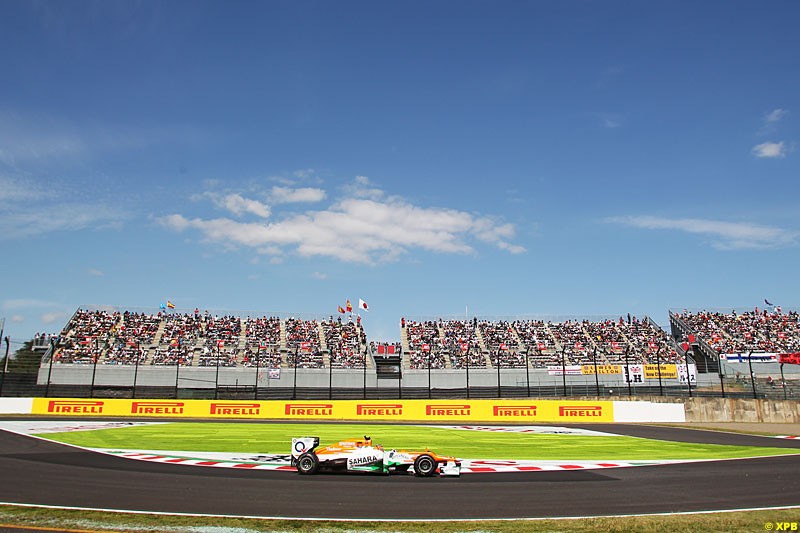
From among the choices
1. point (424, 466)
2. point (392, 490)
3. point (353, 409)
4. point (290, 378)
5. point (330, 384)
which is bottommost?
point (353, 409)

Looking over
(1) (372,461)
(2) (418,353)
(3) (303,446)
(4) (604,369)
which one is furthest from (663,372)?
(3) (303,446)

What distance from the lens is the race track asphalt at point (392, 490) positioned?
31.7 feet

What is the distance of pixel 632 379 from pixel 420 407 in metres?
18.4

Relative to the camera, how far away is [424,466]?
13.1m

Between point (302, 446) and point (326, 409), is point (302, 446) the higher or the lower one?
the higher one

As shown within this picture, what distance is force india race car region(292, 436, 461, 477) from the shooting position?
43.1ft

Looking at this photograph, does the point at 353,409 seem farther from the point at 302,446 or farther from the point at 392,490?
the point at 392,490

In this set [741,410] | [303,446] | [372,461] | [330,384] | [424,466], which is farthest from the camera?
[330,384]

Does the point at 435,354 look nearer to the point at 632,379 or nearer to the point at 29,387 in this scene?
the point at 632,379

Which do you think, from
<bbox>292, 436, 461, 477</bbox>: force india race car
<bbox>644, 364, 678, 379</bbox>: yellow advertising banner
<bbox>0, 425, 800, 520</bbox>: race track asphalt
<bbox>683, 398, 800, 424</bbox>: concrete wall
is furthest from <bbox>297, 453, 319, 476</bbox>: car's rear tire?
<bbox>644, 364, 678, 379</bbox>: yellow advertising banner

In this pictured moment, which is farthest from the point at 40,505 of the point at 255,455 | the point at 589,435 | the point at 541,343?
the point at 541,343

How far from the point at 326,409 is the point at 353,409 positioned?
181 cm

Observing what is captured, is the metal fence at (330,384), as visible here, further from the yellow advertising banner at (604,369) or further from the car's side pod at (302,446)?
the car's side pod at (302,446)

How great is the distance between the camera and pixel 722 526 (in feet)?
27.7
